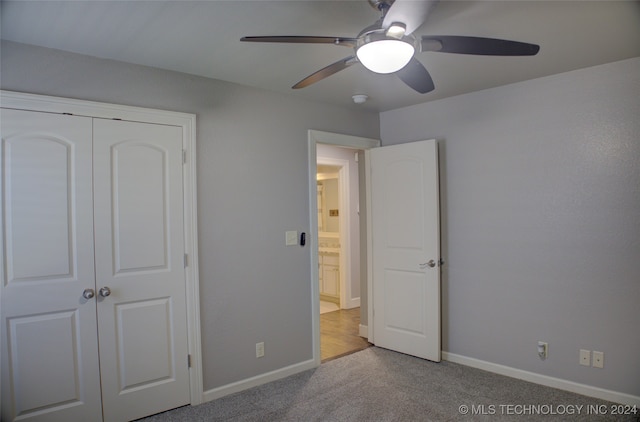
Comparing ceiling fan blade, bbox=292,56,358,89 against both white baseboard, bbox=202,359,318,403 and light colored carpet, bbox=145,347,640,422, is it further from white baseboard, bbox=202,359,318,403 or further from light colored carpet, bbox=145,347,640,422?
white baseboard, bbox=202,359,318,403

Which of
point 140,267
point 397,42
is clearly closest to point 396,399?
point 140,267

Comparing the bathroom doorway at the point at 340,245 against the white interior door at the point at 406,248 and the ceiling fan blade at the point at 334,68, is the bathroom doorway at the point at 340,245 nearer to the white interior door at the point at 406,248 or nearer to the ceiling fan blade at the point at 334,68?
the white interior door at the point at 406,248

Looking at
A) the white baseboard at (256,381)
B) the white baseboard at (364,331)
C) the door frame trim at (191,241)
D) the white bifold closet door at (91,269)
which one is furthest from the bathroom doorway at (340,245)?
the white bifold closet door at (91,269)

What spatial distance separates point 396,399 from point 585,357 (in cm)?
142

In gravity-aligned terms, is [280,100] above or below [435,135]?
above

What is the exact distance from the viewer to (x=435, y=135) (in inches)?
147

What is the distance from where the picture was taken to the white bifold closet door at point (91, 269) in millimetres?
2264

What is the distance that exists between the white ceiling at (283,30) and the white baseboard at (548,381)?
2.33 m

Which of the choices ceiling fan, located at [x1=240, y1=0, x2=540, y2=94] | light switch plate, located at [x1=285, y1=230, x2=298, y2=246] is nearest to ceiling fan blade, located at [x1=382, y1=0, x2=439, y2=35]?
ceiling fan, located at [x1=240, y1=0, x2=540, y2=94]

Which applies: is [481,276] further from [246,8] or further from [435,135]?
[246,8]

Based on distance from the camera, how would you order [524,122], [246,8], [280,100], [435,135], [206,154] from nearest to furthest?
[246,8]
[206,154]
[524,122]
[280,100]
[435,135]

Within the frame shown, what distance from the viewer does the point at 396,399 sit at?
2904 millimetres

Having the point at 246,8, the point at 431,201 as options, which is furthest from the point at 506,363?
the point at 246,8

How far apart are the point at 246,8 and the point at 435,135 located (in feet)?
7.68
